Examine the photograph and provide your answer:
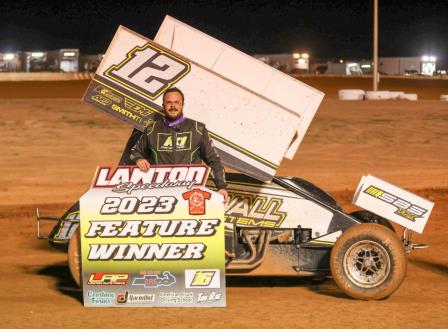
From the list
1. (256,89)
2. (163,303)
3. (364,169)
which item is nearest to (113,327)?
(163,303)

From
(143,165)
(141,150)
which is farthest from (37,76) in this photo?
(143,165)

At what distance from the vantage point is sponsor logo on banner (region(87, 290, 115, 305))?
736 centimetres

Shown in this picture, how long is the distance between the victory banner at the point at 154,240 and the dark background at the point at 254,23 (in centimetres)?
12269

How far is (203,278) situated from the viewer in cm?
727

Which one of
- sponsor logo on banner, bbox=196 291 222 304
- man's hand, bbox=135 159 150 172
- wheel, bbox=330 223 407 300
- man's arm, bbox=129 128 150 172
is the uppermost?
man's arm, bbox=129 128 150 172

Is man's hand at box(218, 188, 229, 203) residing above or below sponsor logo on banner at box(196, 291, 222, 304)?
above

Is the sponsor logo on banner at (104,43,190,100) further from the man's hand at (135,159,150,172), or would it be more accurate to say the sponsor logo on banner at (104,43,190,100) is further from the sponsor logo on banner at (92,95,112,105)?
the man's hand at (135,159,150,172)

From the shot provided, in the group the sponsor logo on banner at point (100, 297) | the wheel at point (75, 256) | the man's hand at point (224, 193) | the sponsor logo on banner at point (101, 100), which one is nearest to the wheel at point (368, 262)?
the man's hand at point (224, 193)

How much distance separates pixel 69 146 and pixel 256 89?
11.6 m

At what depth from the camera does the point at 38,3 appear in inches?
5645

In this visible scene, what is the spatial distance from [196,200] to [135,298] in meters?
0.88

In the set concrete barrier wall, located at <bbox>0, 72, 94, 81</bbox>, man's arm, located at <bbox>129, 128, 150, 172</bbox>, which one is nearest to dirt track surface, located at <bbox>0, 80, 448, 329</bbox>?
man's arm, located at <bbox>129, 128, 150, 172</bbox>

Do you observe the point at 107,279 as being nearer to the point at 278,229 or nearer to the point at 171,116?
the point at 171,116

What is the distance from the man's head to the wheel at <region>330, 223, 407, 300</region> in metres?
1.60
